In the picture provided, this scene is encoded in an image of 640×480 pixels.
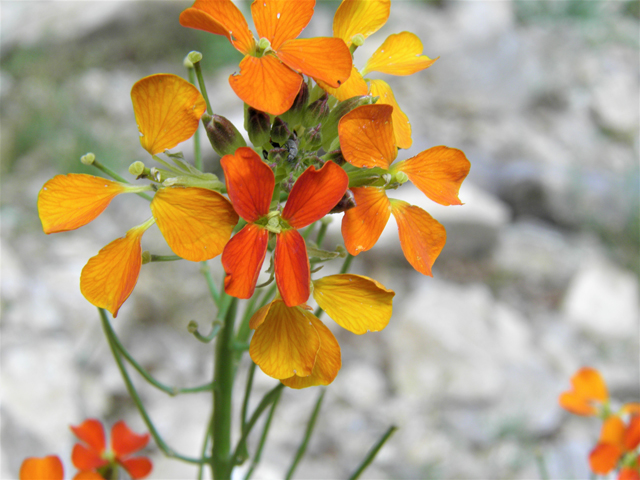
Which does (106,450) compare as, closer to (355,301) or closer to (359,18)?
(355,301)

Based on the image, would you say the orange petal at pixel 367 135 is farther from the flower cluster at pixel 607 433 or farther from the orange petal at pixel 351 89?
the flower cluster at pixel 607 433

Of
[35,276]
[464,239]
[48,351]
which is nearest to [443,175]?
[48,351]

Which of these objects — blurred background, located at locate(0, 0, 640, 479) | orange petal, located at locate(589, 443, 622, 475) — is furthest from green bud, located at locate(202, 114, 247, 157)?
blurred background, located at locate(0, 0, 640, 479)

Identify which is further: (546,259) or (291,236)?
(546,259)

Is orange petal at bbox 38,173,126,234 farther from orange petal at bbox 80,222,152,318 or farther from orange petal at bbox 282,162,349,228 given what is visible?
orange petal at bbox 282,162,349,228

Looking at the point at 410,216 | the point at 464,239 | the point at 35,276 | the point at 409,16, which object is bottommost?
the point at 464,239

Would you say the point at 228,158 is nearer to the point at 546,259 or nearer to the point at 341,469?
the point at 341,469

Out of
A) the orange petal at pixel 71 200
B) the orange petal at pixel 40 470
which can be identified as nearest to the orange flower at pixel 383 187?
the orange petal at pixel 71 200

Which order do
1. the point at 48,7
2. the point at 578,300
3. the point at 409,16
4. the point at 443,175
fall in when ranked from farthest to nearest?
the point at 409,16 → the point at 48,7 → the point at 578,300 → the point at 443,175
